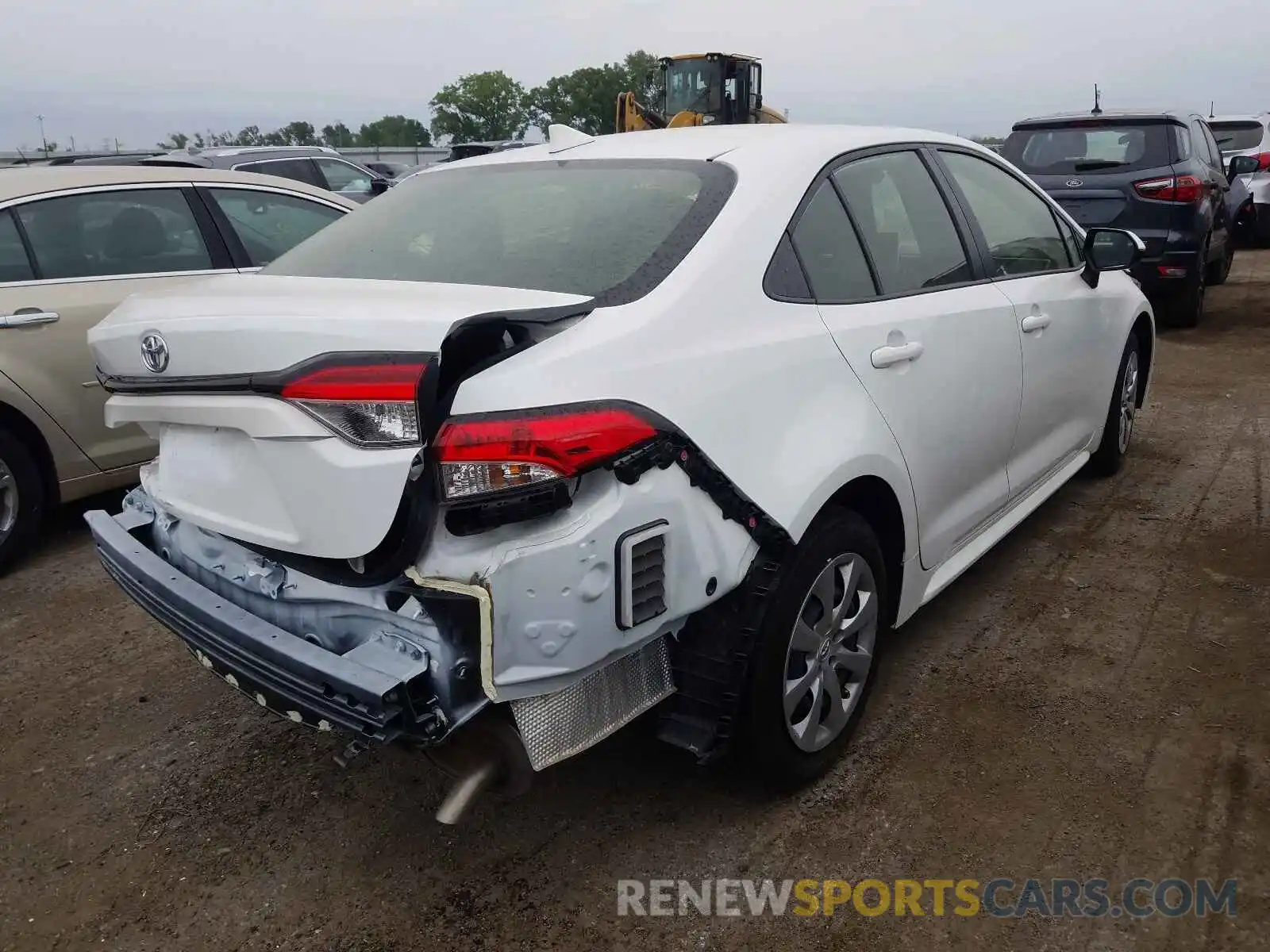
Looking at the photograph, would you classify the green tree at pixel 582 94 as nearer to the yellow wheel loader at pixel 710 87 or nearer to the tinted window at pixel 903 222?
the yellow wheel loader at pixel 710 87

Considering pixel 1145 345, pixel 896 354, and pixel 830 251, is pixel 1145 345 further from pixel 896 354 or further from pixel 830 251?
pixel 830 251

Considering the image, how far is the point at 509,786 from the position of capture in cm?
211

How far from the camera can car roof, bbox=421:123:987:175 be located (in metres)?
2.72

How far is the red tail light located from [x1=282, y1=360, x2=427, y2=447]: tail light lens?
760cm

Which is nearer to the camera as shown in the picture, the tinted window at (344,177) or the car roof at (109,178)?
the car roof at (109,178)

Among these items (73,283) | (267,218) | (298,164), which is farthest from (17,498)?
(298,164)

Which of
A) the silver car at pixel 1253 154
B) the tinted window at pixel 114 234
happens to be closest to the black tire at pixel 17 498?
the tinted window at pixel 114 234

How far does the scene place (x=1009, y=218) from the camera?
3713mm

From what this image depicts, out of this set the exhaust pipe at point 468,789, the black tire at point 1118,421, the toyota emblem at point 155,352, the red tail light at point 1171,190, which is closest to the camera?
the exhaust pipe at point 468,789

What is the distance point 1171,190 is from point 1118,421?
398cm

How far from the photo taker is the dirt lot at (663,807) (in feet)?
7.48

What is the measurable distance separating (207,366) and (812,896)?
1.78 metres

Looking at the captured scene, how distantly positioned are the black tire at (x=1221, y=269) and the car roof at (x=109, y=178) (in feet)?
30.4

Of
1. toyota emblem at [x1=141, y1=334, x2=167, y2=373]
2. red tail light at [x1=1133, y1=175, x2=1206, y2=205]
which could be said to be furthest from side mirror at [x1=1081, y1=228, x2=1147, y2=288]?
red tail light at [x1=1133, y1=175, x2=1206, y2=205]
